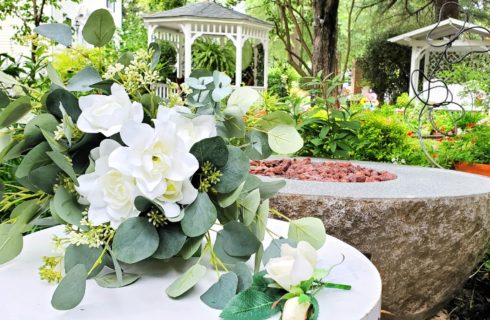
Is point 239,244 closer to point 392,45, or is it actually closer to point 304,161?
point 304,161

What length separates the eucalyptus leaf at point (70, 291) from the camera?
0.76 meters

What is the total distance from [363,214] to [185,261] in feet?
3.29

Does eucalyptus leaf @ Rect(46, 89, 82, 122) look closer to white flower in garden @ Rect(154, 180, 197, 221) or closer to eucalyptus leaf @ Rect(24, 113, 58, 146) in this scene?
eucalyptus leaf @ Rect(24, 113, 58, 146)

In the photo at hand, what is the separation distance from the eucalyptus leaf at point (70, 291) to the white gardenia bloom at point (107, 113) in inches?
8.3

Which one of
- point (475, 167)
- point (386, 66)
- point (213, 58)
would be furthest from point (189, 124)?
point (386, 66)

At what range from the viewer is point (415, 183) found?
2.24m

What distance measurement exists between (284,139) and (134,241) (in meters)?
0.35

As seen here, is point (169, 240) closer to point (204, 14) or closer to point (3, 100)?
point (3, 100)

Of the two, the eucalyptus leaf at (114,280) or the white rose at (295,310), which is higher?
the white rose at (295,310)

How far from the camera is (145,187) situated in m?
0.79

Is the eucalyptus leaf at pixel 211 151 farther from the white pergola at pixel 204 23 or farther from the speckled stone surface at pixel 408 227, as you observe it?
the white pergola at pixel 204 23

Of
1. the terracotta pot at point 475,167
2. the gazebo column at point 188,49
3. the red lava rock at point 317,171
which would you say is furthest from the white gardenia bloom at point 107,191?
the gazebo column at point 188,49

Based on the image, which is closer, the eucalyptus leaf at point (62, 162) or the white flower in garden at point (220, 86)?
the eucalyptus leaf at point (62, 162)

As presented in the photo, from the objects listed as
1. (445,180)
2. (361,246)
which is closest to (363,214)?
(361,246)
